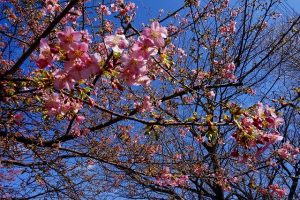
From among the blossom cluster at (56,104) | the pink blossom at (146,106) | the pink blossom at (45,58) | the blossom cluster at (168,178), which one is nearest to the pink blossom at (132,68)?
the pink blossom at (45,58)

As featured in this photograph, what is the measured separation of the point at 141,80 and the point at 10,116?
2.41 m

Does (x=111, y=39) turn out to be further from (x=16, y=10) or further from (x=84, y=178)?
(x=84, y=178)

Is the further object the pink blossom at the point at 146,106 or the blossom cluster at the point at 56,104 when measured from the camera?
the pink blossom at the point at 146,106

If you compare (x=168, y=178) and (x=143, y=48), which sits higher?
(x=168, y=178)

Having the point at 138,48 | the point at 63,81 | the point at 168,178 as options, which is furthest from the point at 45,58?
the point at 168,178

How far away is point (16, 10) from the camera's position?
5.52 meters

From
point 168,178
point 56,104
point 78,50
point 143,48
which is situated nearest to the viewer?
point 78,50

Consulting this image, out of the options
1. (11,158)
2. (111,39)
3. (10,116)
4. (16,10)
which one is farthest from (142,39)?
(16,10)

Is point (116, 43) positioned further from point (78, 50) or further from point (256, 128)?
point (256, 128)

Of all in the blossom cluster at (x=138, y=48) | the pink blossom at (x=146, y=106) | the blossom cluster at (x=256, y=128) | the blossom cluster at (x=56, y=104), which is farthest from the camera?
the pink blossom at (x=146, y=106)

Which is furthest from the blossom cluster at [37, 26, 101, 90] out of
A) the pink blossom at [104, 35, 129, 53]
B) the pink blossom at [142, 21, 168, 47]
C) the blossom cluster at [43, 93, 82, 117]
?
the blossom cluster at [43, 93, 82, 117]

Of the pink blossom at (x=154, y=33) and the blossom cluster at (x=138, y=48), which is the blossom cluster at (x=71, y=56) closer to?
the blossom cluster at (x=138, y=48)

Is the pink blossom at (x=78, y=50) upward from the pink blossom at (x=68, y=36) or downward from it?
downward

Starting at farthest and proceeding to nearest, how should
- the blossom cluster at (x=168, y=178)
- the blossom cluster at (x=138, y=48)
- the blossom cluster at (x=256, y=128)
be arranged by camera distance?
the blossom cluster at (x=168, y=178) → the blossom cluster at (x=256, y=128) → the blossom cluster at (x=138, y=48)
